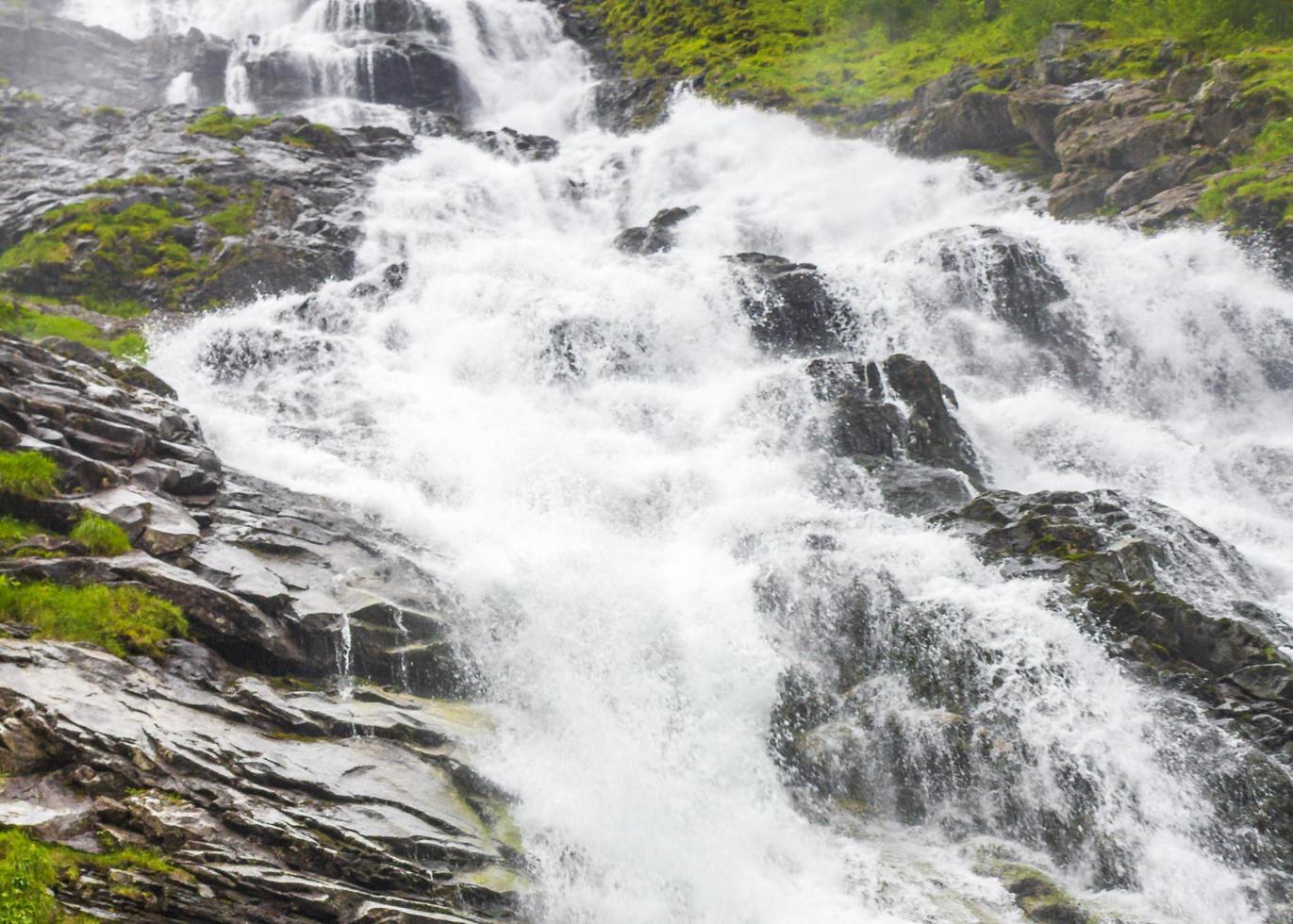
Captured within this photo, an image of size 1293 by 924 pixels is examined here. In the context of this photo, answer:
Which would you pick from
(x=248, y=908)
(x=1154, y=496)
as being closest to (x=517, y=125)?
(x=1154, y=496)

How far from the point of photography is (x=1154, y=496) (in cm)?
1678

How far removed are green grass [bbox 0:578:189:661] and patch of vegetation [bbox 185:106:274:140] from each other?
27893 mm

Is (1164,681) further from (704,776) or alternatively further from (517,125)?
(517,125)

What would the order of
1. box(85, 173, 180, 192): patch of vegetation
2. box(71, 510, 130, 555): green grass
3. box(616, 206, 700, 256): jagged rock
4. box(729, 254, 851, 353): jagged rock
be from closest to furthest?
box(71, 510, 130, 555): green grass
box(729, 254, 851, 353): jagged rock
box(616, 206, 700, 256): jagged rock
box(85, 173, 180, 192): patch of vegetation

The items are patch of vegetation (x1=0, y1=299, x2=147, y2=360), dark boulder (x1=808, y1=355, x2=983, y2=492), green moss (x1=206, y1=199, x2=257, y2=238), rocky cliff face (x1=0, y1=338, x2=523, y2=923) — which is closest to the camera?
rocky cliff face (x1=0, y1=338, x2=523, y2=923)

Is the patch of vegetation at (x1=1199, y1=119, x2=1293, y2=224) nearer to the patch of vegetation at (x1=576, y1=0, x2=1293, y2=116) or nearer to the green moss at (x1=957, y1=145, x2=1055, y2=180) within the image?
the patch of vegetation at (x1=576, y1=0, x2=1293, y2=116)

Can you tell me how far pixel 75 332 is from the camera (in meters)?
20.7

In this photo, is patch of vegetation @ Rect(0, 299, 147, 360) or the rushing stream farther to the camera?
patch of vegetation @ Rect(0, 299, 147, 360)

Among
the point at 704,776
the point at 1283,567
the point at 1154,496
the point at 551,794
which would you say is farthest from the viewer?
the point at 1154,496

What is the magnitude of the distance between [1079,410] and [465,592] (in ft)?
45.5

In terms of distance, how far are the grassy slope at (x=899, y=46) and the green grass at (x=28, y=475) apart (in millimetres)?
23660

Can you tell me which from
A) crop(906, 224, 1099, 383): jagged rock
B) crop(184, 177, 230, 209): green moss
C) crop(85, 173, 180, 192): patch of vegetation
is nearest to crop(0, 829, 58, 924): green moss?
crop(906, 224, 1099, 383): jagged rock

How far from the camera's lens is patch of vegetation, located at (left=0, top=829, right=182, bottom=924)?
569cm

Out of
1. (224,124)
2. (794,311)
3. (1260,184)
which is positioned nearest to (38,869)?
(794,311)
